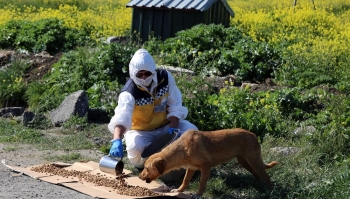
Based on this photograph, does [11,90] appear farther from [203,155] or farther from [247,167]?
[203,155]

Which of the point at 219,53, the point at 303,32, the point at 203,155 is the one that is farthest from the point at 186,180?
the point at 303,32

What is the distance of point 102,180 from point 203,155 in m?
1.19

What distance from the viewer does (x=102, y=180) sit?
7.27 m

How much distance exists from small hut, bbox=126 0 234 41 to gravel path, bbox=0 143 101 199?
668 centimetres

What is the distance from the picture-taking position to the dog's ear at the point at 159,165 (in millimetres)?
6477

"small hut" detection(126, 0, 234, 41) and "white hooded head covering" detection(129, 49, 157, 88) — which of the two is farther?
"small hut" detection(126, 0, 234, 41)

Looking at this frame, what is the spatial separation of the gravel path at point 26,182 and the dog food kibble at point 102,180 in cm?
29

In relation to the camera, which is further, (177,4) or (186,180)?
(177,4)

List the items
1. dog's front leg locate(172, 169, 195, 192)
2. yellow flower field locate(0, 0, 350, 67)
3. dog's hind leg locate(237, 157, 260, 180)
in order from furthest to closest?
1. yellow flower field locate(0, 0, 350, 67)
2. dog's hind leg locate(237, 157, 260, 180)
3. dog's front leg locate(172, 169, 195, 192)

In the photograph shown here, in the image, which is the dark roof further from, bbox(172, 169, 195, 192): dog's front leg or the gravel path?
bbox(172, 169, 195, 192): dog's front leg

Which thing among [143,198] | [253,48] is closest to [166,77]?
[143,198]

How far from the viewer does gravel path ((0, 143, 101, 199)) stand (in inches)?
265

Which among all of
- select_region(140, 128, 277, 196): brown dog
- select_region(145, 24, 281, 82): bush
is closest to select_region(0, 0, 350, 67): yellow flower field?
select_region(145, 24, 281, 82): bush

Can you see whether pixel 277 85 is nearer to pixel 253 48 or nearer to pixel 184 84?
pixel 253 48
